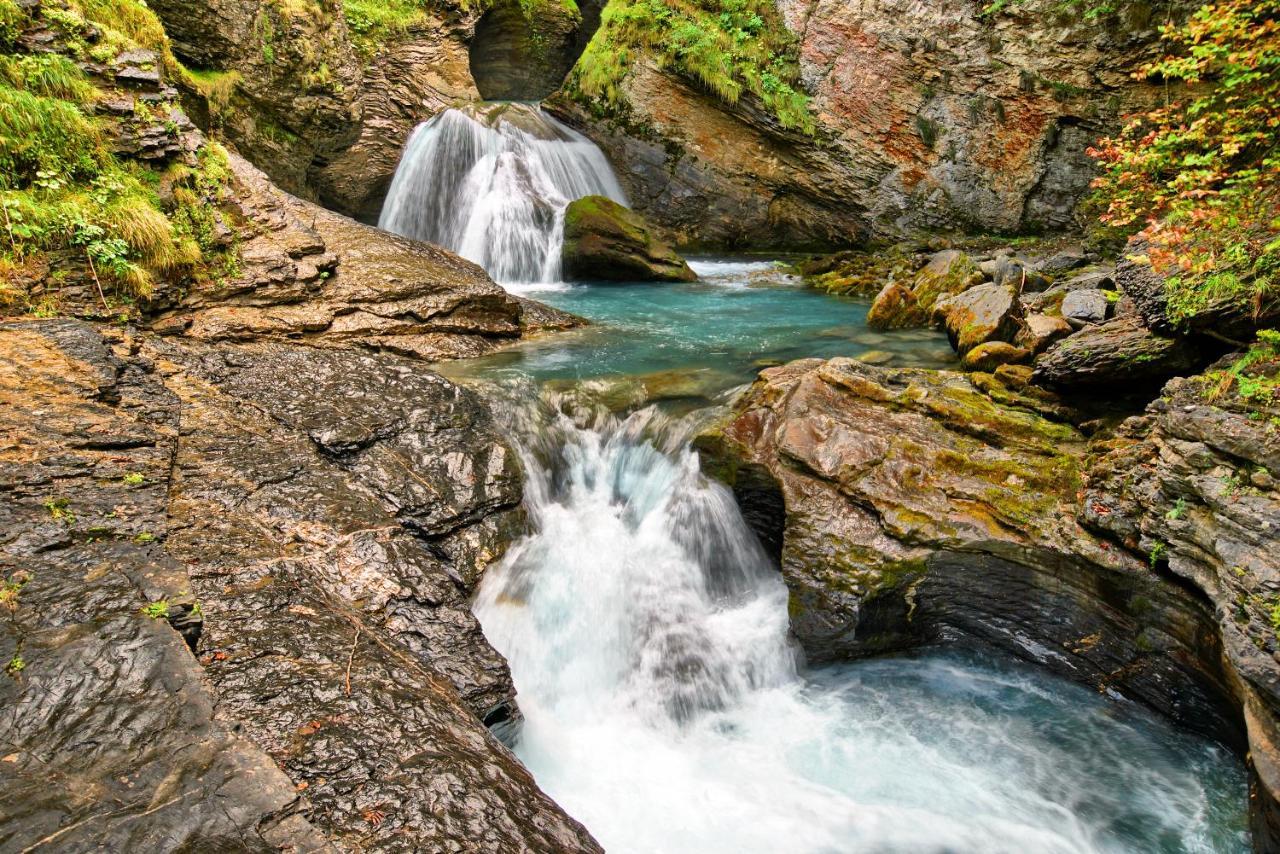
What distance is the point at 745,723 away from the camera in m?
4.72

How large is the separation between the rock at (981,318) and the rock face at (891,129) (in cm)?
708

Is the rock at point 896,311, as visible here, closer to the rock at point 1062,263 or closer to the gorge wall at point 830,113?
the rock at point 1062,263

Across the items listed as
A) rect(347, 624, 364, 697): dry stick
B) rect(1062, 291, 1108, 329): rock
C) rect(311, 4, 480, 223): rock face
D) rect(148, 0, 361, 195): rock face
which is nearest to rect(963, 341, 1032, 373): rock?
rect(1062, 291, 1108, 329): rock

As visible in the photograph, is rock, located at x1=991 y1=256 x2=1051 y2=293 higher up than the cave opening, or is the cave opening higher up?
A: the cave opening

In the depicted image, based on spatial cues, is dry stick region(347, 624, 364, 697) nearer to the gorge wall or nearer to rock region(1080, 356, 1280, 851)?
rock region(1080, 356, 1280, 851)

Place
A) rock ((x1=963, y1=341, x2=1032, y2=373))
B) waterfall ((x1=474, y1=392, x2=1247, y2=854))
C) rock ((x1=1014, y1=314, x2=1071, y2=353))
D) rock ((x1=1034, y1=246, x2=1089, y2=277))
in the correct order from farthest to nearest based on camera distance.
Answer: rock ((x1=1034, y1=246, x2=1089, y2=277)) → rock ((x1=963, y1=341, x2=1032, y2=373)) → rock ((x1=1014, y1=314, x2=1071, y2=353)) → waterfall ((x1=474, y1=392, x2=1247, y2=854))

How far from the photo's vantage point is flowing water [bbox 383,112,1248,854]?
12.7 ft

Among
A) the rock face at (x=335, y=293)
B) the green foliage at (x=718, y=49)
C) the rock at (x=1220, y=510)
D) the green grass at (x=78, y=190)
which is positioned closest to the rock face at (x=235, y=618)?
the green grass at (x=78, y=190)

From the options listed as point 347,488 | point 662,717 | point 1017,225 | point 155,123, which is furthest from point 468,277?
point 1017,225

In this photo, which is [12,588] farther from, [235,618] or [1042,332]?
[1042,332]

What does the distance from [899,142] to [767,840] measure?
1440 centimetres

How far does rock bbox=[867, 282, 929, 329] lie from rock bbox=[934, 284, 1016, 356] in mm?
1011

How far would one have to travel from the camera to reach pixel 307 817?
2.16 meters

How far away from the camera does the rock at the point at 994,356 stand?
20.4ft
